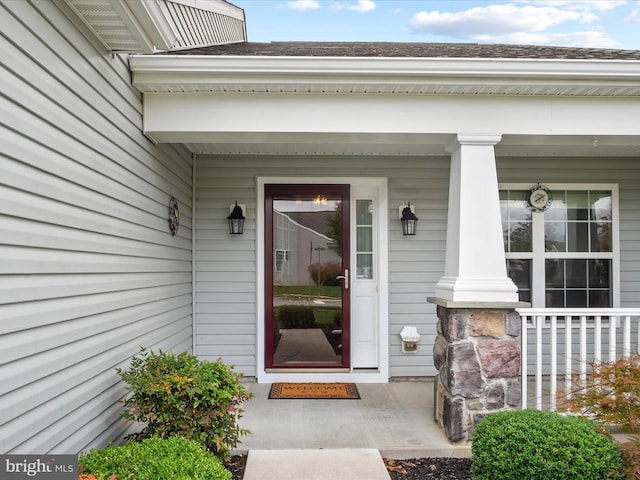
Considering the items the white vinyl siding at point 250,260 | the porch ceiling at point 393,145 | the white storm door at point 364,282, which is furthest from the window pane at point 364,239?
the porch ceiling at point 393,145

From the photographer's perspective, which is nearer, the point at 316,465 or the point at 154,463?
the point at 154,463

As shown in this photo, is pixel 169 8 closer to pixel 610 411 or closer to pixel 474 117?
pixel 474 117

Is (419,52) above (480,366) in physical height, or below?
above

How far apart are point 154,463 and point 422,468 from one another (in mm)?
1807

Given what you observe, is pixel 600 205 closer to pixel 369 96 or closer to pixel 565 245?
pixel 565 245

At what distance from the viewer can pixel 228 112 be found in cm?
327

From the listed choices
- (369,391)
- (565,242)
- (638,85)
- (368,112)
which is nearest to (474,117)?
(368,112)

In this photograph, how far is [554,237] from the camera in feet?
16.2

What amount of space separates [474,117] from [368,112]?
79cm

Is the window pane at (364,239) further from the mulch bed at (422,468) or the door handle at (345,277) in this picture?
the mulch bed at (422,468)

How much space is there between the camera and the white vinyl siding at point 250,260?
4812 mm

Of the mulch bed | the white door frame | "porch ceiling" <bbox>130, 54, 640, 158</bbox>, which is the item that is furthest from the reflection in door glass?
the mulch bed

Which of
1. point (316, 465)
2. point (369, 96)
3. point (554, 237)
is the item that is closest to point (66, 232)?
point (316, 465)

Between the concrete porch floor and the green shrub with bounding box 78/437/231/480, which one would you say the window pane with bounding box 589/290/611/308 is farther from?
the green shrub with bounding box 78/437/231/480
